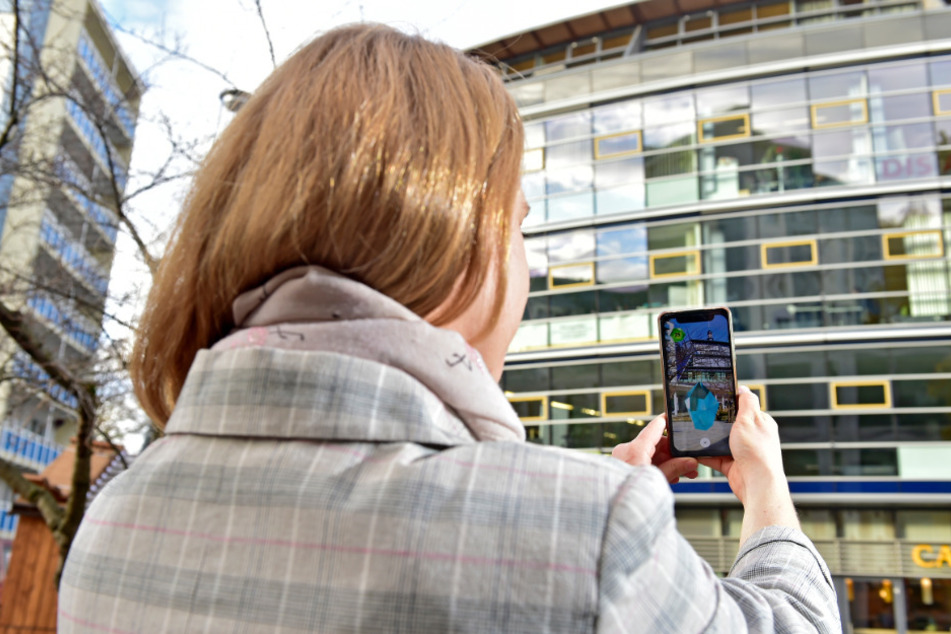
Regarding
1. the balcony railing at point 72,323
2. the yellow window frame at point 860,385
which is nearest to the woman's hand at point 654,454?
the balcony railing at point 72,323

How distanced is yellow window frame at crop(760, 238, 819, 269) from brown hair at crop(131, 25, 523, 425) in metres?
18.3

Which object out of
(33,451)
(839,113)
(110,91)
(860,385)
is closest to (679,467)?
(110,91)

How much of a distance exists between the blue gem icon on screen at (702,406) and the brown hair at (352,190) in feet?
2.00

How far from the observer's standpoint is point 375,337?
841mm

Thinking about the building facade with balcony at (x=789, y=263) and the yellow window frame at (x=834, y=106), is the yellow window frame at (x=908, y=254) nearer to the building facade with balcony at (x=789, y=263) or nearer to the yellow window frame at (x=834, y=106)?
the building facade with balcony at (x=789, y=263)

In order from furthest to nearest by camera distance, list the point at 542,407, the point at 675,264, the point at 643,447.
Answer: the point at 542,407
the point at 675,264
the point at 643,447

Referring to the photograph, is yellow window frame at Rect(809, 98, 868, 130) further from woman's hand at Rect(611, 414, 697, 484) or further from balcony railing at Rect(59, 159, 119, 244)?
woman's hand at Rect(611, 414, 697, 484)

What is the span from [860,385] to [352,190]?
60.3ft

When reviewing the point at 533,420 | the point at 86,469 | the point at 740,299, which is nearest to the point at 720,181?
A: the point at 740,299

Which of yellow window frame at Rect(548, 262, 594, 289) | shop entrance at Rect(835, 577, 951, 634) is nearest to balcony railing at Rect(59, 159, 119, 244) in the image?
yellow window frame at Rect(548, 262, 594, 289)

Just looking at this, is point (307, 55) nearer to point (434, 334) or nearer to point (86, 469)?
point (434, 334)

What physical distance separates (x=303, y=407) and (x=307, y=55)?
0.52 metres

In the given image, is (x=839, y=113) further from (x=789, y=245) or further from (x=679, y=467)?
(x=679, y=467)

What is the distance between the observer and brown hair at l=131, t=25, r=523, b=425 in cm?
91
